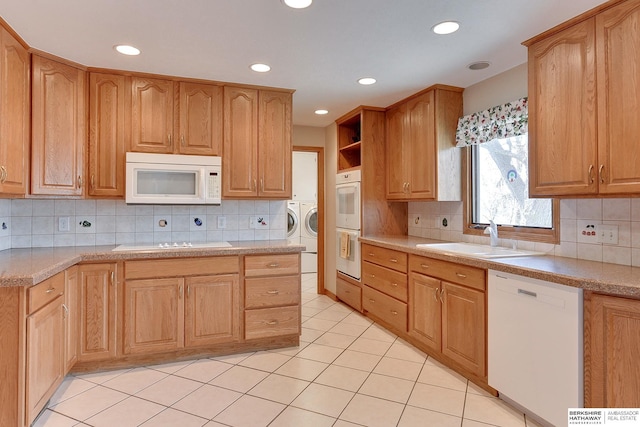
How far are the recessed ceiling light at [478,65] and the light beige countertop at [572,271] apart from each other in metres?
1.45

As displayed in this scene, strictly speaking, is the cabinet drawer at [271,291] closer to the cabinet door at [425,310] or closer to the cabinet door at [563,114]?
the cabinet door at [425,310]

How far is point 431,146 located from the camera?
3.33 meters

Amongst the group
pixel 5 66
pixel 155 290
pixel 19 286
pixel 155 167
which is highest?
pixel 5 66

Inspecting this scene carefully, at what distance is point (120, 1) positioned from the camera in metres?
1.89

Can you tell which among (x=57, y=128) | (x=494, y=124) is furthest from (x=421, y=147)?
(x=57, y=128)

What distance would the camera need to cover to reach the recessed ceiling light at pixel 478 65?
2.73m

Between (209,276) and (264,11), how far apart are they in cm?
188

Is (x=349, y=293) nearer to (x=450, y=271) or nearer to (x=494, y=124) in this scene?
(x=450, y=271)

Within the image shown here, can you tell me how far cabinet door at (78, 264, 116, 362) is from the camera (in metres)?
2.54

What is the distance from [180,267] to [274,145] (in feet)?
4.43

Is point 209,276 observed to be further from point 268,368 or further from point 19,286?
point 19,286

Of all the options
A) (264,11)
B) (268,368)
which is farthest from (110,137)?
(268,368)

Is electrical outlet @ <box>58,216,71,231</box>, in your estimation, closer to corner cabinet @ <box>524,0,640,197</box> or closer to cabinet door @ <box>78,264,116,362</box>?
cabinet door @ <box>78,264,116,362</box>

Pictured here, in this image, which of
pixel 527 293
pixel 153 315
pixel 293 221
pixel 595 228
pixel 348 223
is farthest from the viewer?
pixel 293 221
